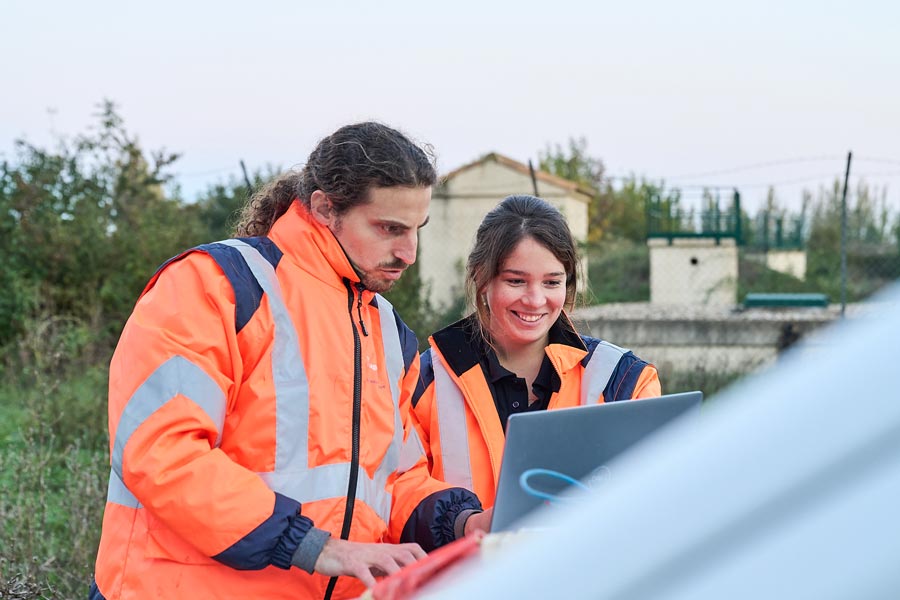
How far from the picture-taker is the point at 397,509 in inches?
96.8

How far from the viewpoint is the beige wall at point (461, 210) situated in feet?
44.9

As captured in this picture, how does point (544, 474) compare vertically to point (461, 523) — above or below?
above

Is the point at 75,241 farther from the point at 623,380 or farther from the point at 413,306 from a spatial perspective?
the point at 623,380

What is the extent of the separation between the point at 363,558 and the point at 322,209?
86cm

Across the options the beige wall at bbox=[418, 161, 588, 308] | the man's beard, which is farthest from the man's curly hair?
the beige wall at bbox=[418, 161, 588, 308]

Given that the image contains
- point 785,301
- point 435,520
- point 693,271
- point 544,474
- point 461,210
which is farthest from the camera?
point 693,271

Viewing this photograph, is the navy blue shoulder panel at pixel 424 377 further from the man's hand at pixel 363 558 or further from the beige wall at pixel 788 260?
the beige wall at pixel 788 260

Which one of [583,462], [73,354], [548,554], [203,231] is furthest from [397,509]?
[203,231]

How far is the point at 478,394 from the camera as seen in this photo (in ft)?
9.42

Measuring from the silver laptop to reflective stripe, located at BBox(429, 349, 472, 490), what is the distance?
1002 millimetres

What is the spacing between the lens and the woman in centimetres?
282

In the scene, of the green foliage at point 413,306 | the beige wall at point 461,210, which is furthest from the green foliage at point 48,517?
the beige wall at point 461,210

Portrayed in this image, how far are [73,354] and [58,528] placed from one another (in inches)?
172

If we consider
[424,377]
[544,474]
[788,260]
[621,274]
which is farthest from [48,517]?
[788,260]
